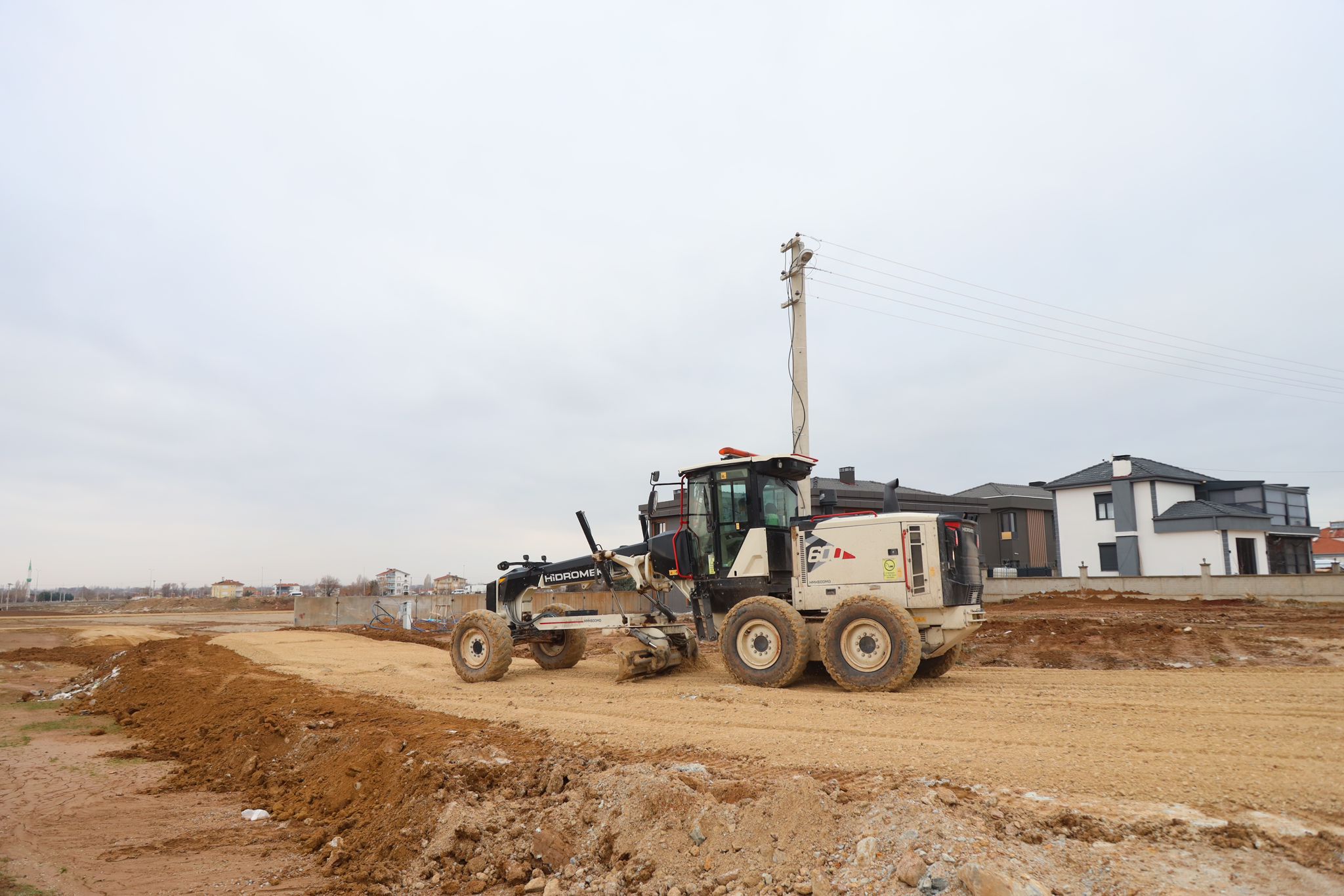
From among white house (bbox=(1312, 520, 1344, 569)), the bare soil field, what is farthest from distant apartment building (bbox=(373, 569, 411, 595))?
white house (bbox=(1312, 520, 1344, 569))

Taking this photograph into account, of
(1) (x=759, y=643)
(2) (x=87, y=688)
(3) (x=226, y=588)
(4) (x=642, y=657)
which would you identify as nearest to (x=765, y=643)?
(1) (x=759, y=643)

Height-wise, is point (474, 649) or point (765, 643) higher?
point (765, 643)

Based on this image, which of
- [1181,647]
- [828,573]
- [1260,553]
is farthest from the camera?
[1260,553]

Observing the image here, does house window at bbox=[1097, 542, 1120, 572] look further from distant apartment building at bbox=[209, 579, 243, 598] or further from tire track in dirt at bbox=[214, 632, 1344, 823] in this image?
distant apartment building at bbox=[209, 579, 243, 598]


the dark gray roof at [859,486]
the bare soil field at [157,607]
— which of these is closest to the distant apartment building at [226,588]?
the bare soil field at [157,607]

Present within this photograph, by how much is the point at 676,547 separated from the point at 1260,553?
3101 cm

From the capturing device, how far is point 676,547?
11.8 meters

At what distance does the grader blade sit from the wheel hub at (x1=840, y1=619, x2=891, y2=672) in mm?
3171

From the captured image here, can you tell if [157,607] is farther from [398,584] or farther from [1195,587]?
[1195,587]

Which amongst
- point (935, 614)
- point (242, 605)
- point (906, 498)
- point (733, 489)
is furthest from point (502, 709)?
point (242, 605)

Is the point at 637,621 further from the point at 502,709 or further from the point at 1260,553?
the point at 1260,553

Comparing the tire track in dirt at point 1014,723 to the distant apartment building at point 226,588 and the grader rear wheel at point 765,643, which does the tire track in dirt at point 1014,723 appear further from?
the distant apartment building at point 226,588

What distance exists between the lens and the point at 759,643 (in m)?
10.5

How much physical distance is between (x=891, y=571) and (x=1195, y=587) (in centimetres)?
2007
